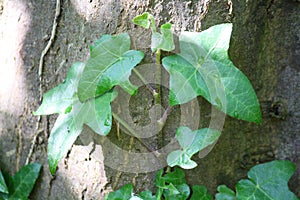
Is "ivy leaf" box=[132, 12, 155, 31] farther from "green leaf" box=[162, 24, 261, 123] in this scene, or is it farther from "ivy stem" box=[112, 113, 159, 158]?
"ivy stem" box=[112, 113, 159, 158]

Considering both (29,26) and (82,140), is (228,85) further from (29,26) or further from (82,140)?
(29,26)

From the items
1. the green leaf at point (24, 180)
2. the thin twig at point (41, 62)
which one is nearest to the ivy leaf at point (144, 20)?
the thin twig at point (41, 62)

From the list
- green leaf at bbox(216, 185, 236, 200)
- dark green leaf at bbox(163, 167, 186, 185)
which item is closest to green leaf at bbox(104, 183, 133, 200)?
dark green leaf at bbox(163, 167, 186, 185)

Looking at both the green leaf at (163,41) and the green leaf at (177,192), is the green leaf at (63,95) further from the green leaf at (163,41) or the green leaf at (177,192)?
the green leaf at (177,192)

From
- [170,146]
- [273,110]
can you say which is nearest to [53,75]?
[170,146]

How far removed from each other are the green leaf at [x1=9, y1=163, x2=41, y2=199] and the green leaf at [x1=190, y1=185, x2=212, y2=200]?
0.48 metres

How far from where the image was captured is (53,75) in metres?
1.08

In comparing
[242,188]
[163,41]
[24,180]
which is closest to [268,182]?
[242,188]

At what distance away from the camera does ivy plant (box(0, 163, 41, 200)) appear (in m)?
1.13

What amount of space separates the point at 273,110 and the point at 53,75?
2.02 ft

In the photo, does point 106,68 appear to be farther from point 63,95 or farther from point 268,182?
point 268,182

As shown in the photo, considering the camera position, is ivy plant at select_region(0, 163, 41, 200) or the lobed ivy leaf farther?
ivy plant at select_region(0, 163, 41, 200)

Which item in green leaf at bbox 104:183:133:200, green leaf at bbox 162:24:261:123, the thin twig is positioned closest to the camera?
green leaf at bbox 162:24:261:123

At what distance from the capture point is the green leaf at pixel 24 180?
1.13m
